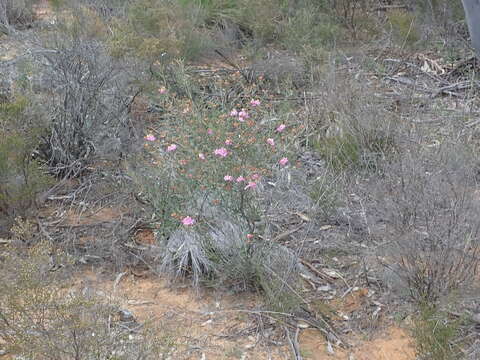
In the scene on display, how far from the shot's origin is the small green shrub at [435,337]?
2.98 m

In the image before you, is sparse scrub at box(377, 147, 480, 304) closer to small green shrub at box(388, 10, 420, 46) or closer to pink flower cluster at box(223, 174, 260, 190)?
pink flower cluster at box(223, 174, 260, 190)

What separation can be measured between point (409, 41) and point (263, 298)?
5.52 m

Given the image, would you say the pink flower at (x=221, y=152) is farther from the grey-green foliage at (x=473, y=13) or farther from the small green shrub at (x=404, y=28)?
the small green shrub at (x=404, y=28)

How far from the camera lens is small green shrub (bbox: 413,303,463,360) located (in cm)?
298

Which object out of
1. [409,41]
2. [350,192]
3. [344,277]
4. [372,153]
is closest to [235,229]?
[344,277]

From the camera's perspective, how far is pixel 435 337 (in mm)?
3010

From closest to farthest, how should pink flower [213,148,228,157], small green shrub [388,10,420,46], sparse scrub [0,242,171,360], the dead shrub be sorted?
sparse scrub [0,242,171,360] < pink flower [213,148,228,157] < the dead shrub < small green shrub [388,10,420,46]

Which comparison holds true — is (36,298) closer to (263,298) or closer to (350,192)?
(263,298)

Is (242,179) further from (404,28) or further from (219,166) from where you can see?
(404,28)

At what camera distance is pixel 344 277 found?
3.99 m

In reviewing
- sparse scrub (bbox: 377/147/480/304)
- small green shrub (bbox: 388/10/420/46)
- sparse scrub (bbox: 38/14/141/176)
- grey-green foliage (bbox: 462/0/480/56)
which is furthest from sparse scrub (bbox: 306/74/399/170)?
small green shrub (bbox: 388/10/420/46)

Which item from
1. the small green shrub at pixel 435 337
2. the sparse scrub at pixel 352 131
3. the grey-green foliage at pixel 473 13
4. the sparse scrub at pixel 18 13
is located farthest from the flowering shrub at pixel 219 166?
the sparse scrub at pixel 18 13

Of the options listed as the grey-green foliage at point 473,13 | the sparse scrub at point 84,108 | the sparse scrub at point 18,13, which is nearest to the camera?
the grey-green foliage at point 473,13

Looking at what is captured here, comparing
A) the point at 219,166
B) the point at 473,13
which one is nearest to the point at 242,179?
the point at 219,166
